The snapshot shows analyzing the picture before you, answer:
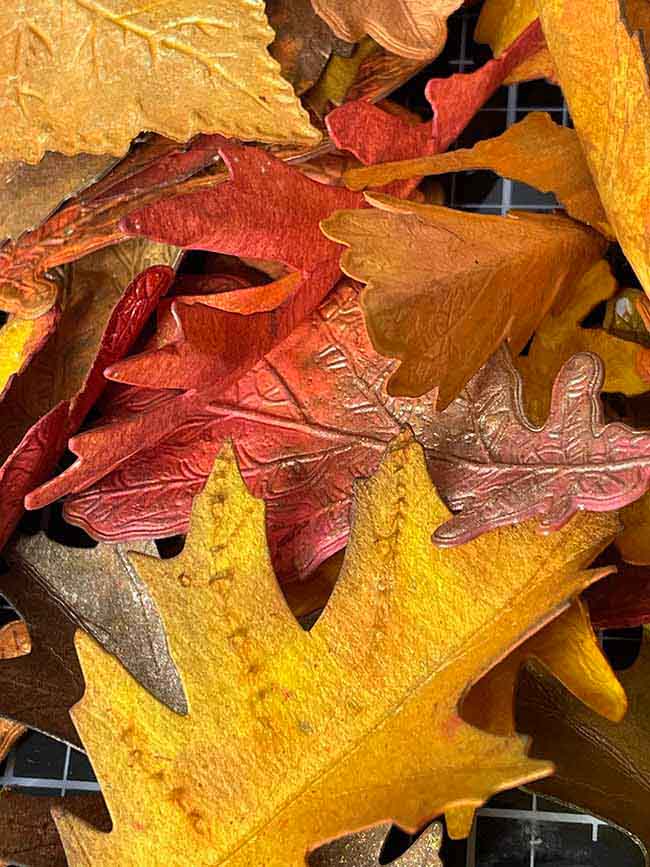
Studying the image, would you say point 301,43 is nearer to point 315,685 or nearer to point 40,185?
point 40,185

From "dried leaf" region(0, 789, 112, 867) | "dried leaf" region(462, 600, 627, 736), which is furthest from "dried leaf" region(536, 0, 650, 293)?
"dried leaf" region(0, 789, 112, 867)

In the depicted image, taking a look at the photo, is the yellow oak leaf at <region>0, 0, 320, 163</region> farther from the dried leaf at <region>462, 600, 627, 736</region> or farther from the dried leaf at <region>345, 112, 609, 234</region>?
the dried leaf at <region>462, 600, 627, 736</region>

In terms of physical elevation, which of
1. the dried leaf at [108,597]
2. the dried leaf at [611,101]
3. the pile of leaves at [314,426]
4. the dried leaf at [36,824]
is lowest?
the dried leaf at [36,824]

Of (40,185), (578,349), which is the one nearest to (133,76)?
(40,185)

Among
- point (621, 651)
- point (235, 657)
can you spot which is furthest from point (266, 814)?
point (621, 651)

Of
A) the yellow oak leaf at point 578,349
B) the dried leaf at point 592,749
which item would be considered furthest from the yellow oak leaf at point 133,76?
the dried leaf at point 592,749

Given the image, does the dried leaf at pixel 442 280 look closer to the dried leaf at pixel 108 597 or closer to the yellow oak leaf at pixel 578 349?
the yellow oak leaf at pixel 578 349
